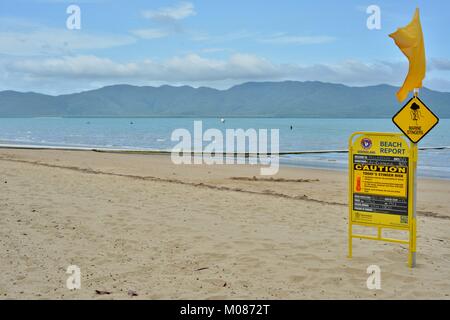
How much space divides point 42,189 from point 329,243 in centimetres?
709

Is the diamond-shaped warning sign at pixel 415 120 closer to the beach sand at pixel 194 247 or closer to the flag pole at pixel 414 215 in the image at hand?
the flag pole at pixel 414 215

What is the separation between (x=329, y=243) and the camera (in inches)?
Result: 294

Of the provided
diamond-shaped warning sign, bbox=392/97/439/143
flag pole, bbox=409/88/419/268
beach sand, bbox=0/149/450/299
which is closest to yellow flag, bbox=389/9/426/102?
flag pole, bbox=409/88/419/268

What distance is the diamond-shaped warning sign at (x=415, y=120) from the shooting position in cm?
600

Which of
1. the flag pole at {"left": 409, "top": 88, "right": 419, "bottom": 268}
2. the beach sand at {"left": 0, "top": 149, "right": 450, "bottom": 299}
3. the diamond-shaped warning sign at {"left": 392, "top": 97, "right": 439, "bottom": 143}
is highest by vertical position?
the diamond-shaped warning sign at {"left": 392, "top": 97, "right": 439, "bottom": 143}

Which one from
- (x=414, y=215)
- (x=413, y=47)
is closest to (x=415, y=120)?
(x=413, y=47)

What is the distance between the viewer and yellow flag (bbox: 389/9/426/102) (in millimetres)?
6117

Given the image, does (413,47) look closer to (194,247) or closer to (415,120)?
(415,120)

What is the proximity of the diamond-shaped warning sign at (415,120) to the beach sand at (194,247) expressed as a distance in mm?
1706

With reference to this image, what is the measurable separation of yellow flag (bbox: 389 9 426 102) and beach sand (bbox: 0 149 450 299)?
2.39 meters

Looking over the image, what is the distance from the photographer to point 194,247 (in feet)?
23.2

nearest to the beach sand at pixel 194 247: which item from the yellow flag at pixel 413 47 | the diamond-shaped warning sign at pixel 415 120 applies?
the diamond-shaped warning sign at pixel 415 120

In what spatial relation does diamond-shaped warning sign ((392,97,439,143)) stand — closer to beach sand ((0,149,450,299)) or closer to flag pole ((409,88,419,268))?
flag pole ((409,88,419,268))
